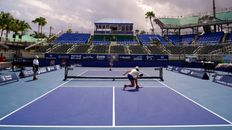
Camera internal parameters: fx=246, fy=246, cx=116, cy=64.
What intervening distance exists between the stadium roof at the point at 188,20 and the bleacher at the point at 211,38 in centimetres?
404

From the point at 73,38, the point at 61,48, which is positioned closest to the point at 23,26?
the point at 73,38

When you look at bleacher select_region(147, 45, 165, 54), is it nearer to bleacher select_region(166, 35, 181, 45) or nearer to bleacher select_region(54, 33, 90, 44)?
bleacher select_region(166, 35, 181, 45)

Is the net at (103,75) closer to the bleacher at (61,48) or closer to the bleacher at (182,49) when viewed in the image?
the bleacher at (61,48)

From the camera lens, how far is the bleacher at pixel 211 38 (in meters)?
66.1

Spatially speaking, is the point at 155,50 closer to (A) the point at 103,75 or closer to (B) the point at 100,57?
(B) the point at 100,57

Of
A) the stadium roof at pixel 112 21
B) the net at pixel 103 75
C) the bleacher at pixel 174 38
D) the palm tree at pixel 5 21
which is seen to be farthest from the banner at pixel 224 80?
the palm tree at pixel 5 21

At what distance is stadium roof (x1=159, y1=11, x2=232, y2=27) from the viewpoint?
2803 inches

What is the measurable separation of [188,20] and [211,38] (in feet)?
50.7

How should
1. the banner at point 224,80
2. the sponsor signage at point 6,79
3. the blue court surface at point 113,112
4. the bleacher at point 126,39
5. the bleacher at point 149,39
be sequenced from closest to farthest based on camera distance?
the blue court surface at point 113,112
the sponsor signage at point 6,79
the banner at point 224,80
the bleacher at point 149,39
the bleacher at point 126,39

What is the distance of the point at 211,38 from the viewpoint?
68688mm

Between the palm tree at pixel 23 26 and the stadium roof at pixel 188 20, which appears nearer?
the stadium roof at pixel 188 20

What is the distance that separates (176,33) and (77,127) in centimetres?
8007

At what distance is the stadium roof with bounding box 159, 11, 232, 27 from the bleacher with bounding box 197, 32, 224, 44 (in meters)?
4.04

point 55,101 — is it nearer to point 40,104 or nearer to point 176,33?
point 40,104
